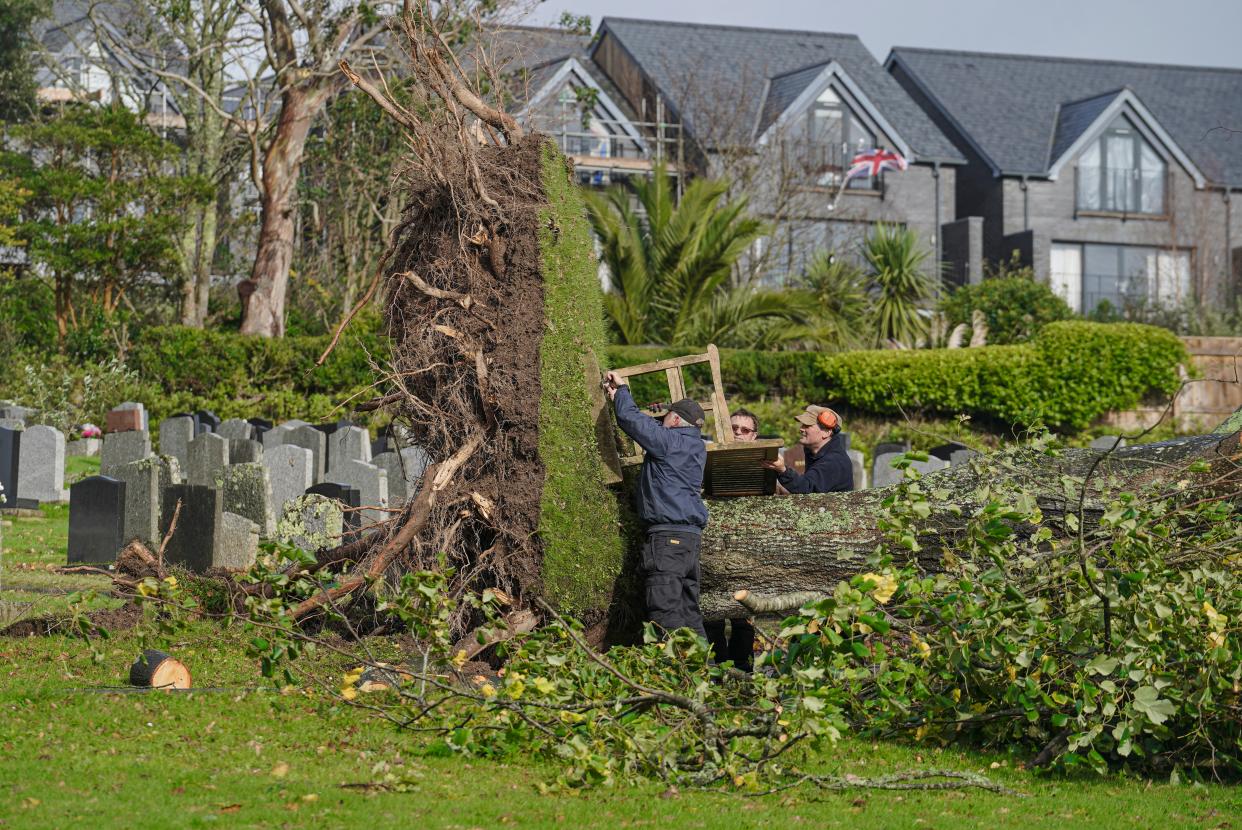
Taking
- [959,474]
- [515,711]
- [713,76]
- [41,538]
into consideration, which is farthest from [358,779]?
[713,76]

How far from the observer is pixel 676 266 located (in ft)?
75.3

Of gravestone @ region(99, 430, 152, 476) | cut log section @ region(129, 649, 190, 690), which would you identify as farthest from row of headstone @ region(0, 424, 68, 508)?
cut log section @ region(129, 649, 190, 690)

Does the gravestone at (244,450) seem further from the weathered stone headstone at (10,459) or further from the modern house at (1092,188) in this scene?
the modern house at (1092,188)

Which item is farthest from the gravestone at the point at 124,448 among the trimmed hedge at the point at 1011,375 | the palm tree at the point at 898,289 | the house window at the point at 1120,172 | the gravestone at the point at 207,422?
the house window at the point at 1120,172

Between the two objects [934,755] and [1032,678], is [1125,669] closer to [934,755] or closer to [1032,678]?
[1032,678]

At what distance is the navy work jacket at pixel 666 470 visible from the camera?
7539mm

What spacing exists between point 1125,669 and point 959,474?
7.11ft

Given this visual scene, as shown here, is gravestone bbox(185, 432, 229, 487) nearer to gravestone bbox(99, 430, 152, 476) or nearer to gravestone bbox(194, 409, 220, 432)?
gravestone bbox(99, 430, 152, 476)

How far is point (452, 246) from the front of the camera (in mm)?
8266

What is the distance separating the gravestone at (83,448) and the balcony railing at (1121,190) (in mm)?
28124

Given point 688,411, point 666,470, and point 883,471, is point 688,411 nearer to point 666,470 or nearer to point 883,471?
point 666,470

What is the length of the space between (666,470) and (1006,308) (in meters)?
20.8

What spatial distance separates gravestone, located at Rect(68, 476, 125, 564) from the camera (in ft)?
37.7

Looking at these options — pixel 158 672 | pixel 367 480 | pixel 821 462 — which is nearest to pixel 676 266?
pixel 367 480
